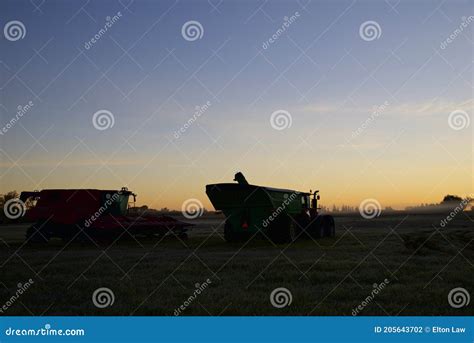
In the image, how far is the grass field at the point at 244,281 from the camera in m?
7.25

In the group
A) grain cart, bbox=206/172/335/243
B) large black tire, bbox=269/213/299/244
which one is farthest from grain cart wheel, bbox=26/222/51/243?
large black tire, bbox=269/213/299/244

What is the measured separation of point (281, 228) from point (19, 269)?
390 inches

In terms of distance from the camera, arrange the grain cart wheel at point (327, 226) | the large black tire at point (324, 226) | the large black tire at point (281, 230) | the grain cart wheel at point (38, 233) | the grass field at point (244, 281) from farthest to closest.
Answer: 1. the grain cart wheel at point (327, 226)
2. the large black tire at point (324, 226)
3. the grain cart wheel at point (38, 233)
4. the large black tire at point (281, 230)
5. the grass field at point (244, 281)

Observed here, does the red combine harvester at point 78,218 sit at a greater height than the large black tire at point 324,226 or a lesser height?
lesser

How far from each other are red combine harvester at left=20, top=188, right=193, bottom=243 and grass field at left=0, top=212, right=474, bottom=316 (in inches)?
164

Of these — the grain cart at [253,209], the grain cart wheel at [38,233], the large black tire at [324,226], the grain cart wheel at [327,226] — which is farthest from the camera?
the grain cart wheel at [327,226]

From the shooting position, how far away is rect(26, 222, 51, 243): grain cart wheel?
63.8 ft

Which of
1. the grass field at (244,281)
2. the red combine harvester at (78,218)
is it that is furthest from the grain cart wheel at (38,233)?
Answer: the grass field at (244,281)

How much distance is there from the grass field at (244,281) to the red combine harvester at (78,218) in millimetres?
4174

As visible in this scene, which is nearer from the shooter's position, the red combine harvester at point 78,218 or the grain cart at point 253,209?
the grain cart at point 253,209

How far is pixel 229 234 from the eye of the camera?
19266mm

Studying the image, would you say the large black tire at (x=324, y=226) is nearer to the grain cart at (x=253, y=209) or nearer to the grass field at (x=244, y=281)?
the grain cart at (x=253, y=209)

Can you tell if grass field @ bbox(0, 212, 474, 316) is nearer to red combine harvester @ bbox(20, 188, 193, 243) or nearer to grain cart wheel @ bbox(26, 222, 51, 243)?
red combine harvester @ bbox(20, 188, 193, 243)

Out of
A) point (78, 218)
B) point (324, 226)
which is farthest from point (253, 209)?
point (78, 218)
